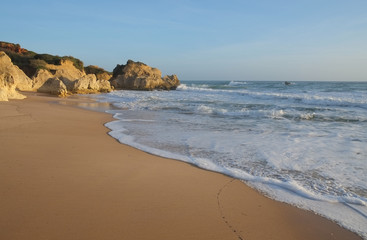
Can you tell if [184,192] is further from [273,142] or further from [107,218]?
[273,142]

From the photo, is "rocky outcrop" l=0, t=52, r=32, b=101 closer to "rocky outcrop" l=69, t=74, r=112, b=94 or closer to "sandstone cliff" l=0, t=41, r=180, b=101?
"sandstone cliff" l=0, t=41, r=180, b=101

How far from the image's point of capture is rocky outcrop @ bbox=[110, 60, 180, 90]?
46.5m

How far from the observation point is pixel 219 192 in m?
3.56

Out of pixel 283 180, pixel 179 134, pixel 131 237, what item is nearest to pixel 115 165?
pixel 131 237

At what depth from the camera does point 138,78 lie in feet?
153

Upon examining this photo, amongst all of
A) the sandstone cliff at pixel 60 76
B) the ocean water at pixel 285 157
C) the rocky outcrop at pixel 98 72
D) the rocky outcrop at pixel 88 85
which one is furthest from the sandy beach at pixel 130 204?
the rocky outcrop at pixel 98 72

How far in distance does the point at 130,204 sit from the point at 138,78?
4495 cm

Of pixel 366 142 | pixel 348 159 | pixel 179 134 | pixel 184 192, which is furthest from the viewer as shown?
pixel 179 134

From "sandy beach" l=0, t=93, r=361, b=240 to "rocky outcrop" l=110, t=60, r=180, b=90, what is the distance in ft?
139

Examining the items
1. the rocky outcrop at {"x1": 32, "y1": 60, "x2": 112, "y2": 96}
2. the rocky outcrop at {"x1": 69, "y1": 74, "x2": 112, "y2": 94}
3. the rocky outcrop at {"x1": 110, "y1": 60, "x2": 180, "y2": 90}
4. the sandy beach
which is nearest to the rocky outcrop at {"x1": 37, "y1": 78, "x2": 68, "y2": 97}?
the rocky outcrop at {"x1": 32, "y1": 60, "x2": 112, "y2": 96}

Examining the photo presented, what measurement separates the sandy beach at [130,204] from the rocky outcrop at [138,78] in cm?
4239

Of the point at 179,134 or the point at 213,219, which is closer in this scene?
the point at 213,219

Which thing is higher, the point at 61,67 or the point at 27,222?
the point at 61,67

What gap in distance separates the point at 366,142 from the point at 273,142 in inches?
92.4
